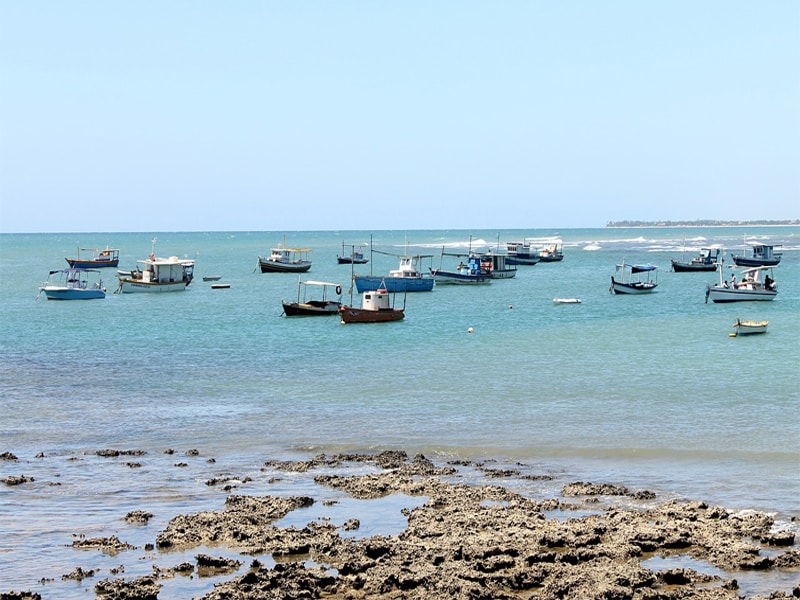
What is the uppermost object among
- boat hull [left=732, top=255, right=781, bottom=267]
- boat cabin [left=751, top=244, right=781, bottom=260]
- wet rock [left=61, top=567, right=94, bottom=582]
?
boat cabin [left=751, top=244, right=781, bottom=260]

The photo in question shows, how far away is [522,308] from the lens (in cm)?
6091

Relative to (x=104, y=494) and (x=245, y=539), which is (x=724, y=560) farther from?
(x=104, y=494)

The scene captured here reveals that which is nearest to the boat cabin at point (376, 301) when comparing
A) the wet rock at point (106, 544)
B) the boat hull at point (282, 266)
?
the wet rock at point (106, 544)

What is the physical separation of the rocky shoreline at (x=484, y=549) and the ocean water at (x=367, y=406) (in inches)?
24.4

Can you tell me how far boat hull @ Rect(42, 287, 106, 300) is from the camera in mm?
68125

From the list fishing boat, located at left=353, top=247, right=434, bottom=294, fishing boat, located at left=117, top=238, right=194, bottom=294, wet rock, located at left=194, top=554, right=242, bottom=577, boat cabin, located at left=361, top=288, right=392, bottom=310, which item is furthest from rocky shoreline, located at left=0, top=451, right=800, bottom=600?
fishing boat, located at left=117, top=238, right=194, bottom=294

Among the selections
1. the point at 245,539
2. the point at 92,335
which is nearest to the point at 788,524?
the point at 245,539

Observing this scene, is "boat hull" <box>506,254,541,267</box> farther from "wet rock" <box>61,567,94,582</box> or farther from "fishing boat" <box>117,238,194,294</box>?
"wet rock" <box>61,567,94,582</box>

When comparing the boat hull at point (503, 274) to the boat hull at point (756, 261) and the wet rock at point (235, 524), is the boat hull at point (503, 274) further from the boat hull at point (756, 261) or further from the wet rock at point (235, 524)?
the wet rock at point (235, 524)

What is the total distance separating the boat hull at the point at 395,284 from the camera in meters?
72.0

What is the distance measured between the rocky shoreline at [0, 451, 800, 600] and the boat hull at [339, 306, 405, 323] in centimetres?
3303

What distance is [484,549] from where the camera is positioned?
13.6m

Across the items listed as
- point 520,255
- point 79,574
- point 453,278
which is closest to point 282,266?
point 453,278

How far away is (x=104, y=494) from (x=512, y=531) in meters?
7.62
